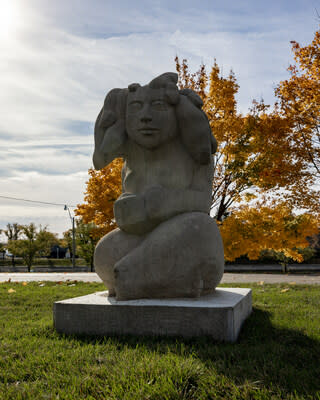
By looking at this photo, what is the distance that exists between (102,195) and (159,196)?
1030cm

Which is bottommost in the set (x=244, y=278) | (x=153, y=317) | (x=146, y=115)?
(x=244, y=278)

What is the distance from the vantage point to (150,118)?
4.23m

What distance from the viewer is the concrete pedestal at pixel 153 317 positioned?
3389 millimetres

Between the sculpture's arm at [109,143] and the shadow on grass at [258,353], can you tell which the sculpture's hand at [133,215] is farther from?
the shadow on grass at [258,353]

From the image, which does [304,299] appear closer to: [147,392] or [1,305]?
[147,392]

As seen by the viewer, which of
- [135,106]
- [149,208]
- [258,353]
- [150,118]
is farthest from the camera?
[135,106]

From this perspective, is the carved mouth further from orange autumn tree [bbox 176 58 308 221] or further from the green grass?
orange autumn tree [bbox 176 58 308 221]

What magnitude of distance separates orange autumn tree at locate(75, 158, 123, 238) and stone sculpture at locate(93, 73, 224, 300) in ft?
29.4

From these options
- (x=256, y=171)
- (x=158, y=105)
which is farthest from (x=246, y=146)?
(x=158, y=105)

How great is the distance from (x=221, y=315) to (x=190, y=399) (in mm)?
1248

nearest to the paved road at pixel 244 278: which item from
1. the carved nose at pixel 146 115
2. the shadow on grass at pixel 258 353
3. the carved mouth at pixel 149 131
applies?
the shadow on grass at pixel 258 353

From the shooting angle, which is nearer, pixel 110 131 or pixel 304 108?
pixel 110 131

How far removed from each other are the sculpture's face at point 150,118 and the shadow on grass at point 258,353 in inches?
84.3

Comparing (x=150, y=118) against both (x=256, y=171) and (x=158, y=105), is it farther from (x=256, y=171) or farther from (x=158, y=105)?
(x=256, y=171)
